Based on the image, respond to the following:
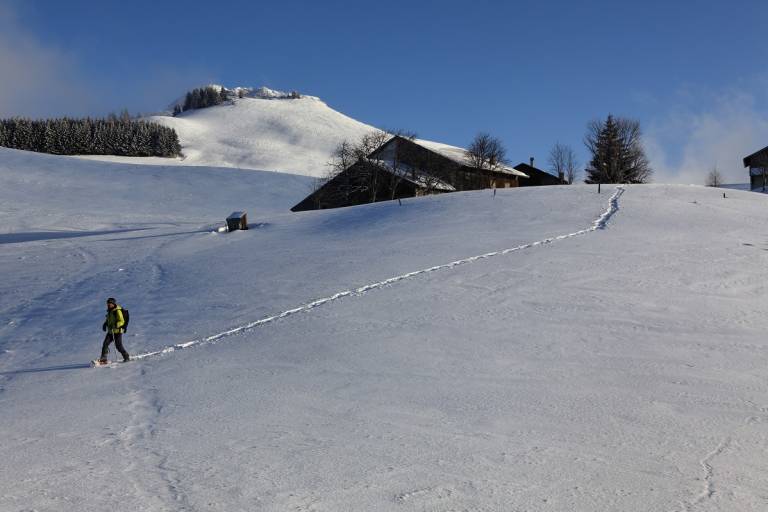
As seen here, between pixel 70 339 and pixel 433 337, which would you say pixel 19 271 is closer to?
pixel 70 339

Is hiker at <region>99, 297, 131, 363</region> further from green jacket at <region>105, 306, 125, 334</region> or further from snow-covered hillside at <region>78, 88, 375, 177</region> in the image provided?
snow-covered hillside at <region>78, 88, 375, 177</region>

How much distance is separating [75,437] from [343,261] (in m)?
13.7

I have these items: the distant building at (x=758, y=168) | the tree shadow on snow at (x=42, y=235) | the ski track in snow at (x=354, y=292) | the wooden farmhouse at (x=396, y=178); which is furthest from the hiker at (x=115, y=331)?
the distant building at (x=758, y=168)

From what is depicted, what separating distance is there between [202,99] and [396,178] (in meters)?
139

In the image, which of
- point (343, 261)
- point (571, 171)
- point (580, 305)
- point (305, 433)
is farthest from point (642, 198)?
Result: point (571, 171)

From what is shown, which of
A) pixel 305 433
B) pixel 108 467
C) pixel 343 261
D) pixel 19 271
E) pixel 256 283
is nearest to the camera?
pixel 108 467

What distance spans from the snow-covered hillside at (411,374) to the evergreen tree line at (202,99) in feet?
510

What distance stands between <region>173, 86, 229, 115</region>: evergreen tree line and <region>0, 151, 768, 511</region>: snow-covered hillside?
510 ft

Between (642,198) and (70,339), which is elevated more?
(642,198)

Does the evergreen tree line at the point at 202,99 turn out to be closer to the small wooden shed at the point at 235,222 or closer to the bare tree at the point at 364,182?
the bare tree at the point at 364,182

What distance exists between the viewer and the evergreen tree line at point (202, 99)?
175125 millimetres

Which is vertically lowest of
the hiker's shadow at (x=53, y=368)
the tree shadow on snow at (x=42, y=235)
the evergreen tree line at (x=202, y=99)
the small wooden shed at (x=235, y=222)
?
the hiker's shadow at (x=53, y=368)

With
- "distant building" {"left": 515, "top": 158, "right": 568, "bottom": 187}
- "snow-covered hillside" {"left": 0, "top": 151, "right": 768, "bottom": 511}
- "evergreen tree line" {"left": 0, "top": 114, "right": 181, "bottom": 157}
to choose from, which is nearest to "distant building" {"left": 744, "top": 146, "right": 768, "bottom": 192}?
"distant building" {"left": 515, "top": 158, "right": 568, "bottom": 187}

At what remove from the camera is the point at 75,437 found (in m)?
8.88
